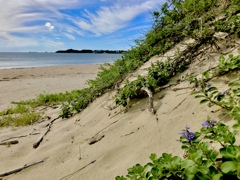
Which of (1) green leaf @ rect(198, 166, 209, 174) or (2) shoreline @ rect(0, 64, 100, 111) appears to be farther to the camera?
(2) shoreline @ rect(0, 64, 100, 111)

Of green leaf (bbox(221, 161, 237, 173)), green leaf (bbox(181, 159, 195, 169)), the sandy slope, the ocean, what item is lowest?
the ocean

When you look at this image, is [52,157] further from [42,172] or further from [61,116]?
[61,116]

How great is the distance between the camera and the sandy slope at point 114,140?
228 centimetres

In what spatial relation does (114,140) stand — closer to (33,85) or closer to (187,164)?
(187,164)

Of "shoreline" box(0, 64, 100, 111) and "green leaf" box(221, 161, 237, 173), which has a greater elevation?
"green leaf" box(221, 161, 237, 173)

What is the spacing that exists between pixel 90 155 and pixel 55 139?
119cm

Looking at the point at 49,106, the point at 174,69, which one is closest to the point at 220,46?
the point at 174,69

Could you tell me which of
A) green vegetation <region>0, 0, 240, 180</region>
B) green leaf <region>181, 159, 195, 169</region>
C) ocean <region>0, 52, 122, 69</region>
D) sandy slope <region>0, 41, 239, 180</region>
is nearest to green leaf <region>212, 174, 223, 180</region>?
green vegetation <region>0, 0, 240, 180</region>

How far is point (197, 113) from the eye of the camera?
237cm

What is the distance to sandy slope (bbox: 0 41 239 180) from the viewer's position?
7.48ft

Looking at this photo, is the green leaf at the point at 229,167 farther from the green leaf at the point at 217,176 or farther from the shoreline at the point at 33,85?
the shoreline at the point at 33,85

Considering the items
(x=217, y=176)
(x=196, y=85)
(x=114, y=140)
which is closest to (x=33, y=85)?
(x=114, y=140)

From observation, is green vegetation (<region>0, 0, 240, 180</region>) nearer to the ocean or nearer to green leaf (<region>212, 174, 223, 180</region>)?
green leaf (<region>212, 174, 223, 180</region>)

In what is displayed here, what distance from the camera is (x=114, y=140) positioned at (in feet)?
9.04
